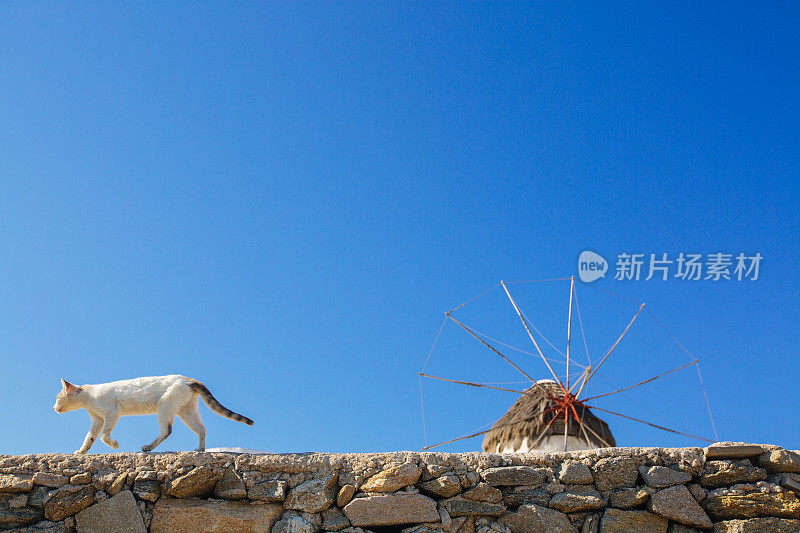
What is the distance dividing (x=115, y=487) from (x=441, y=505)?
10.0 feet

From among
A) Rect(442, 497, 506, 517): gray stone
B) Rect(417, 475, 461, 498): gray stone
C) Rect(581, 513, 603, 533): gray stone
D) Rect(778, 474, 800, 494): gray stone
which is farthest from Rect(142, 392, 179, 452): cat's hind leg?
Rect(778, 474, 800, 494): gray stone

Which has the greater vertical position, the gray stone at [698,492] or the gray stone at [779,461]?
the gray stone at [779,461]

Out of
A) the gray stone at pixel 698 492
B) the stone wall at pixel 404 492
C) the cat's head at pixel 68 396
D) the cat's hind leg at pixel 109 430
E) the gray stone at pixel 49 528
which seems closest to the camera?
the gray stone at pixel 49 528

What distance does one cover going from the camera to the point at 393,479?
623 cm

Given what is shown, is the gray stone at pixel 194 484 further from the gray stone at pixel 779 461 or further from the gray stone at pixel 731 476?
the gray stone at pixel 779 461

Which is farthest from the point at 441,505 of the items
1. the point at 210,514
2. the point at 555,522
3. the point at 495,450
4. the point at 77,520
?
the point at 495,450

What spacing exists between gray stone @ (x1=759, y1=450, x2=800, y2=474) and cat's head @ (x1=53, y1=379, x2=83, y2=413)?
23.6 ft

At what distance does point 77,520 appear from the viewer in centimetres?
612

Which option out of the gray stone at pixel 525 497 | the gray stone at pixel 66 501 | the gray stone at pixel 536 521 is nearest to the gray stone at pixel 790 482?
the gray stone at pixel 536 521

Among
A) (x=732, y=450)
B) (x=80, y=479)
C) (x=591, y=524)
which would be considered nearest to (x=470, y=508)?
(x=591, y=524)

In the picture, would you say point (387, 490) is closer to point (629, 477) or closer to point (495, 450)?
point (629, 477)

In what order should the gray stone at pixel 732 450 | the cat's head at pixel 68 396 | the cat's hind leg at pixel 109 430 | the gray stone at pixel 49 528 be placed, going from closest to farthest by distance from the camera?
the gray stone at pixel 49 528 < the gray stone at pixel 732 450 < the cat's hind leg at pixel 109 430 < the cat's head at pixel 68 396

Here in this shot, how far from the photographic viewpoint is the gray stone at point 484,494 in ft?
20.4

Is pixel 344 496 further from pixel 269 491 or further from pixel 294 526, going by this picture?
pixel 269 491
